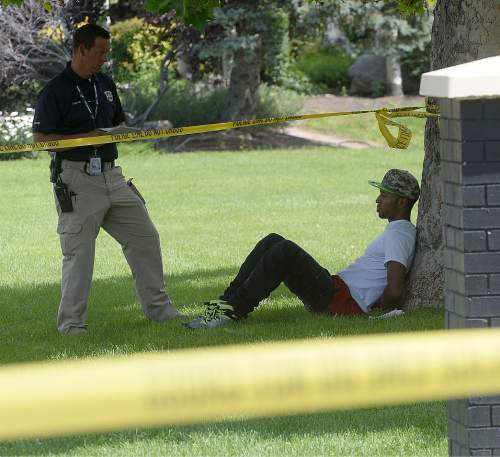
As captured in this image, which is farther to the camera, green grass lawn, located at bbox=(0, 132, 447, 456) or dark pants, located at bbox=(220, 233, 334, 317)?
dark pants, located at bbox=(220, 233, 334, 317)

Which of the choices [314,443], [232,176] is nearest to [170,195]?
[232,176]

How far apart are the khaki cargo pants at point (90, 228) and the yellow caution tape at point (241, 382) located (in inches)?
195

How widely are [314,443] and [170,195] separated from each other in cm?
1229

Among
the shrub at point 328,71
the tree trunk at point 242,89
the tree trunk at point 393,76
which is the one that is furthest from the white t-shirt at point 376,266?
the shrub at point 328,71

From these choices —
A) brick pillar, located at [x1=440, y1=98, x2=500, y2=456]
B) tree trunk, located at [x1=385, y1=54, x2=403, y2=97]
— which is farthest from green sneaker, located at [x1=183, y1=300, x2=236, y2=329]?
tree trunk, located at [x1=385, y1=54, x2=403, y2=97]

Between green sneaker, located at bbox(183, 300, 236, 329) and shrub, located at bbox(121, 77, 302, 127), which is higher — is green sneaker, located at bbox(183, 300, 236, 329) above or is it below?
below

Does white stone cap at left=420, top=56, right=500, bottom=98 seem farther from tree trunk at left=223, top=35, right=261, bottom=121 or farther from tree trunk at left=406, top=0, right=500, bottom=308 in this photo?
tree trunk at left=223, top=35, right=261, bottom=121

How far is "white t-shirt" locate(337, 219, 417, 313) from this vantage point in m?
7.88

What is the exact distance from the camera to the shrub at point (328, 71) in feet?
115

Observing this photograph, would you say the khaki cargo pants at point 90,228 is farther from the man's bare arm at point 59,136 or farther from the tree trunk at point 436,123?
the tree trunk at point 436,123

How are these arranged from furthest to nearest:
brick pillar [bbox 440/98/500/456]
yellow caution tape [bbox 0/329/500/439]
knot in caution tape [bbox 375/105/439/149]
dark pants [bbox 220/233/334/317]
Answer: dark pants [bbox 220/233/334/317], knot in caution tape [bbox 375/105/439/149], brick pillar [bbox 440/98/500/456], yellow caution tape [bbox 0/329/500/439]

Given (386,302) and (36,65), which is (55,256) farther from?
(36,65)

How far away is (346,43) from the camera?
36406mm

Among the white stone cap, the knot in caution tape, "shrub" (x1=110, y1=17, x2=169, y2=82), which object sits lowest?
the knot in caution tape
